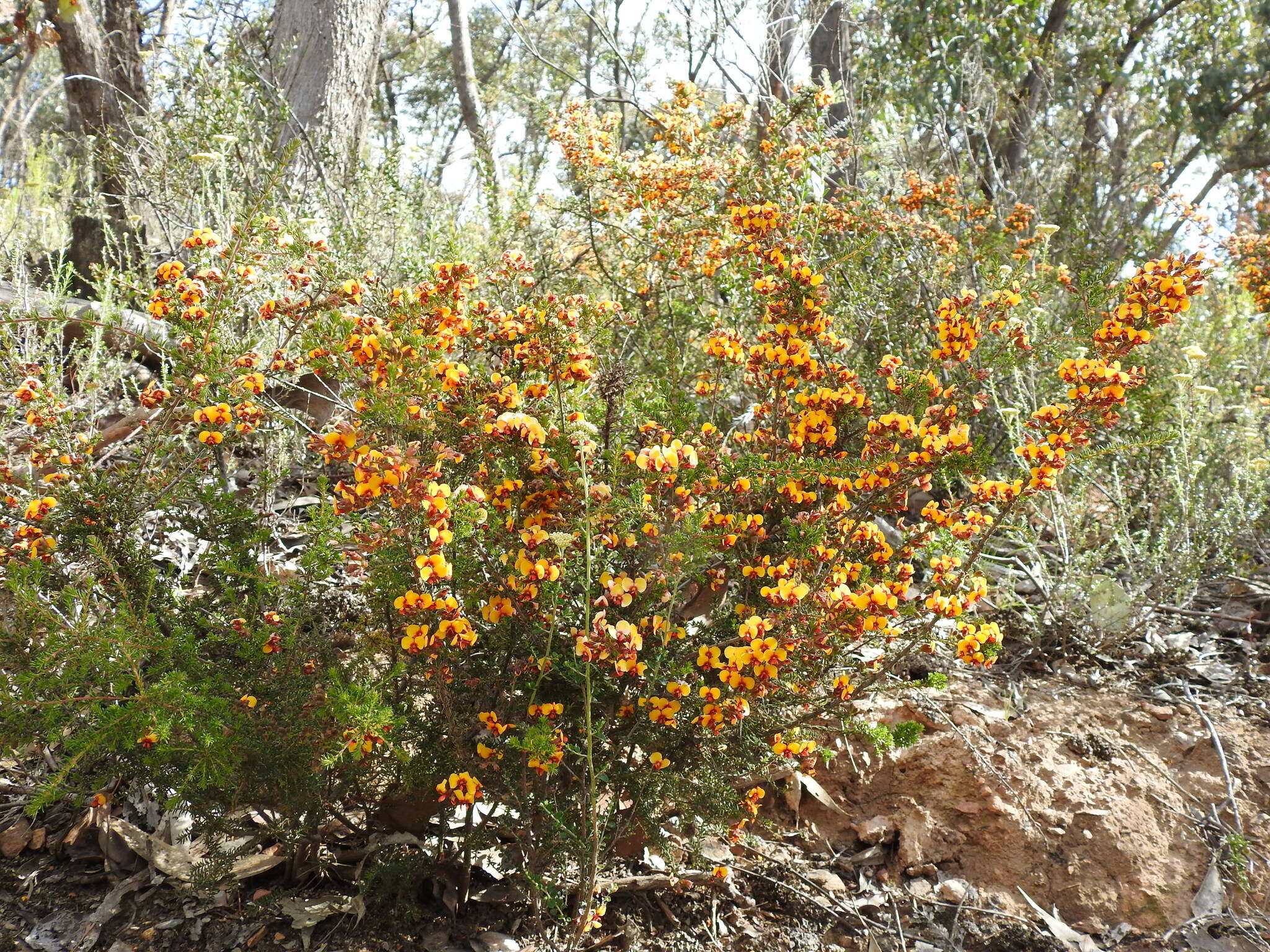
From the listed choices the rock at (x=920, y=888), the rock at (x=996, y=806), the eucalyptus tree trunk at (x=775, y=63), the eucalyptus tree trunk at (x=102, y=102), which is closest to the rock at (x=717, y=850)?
the rock at (x=920, y=888)

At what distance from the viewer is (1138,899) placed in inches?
84.5

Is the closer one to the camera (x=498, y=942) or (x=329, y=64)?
(x=498, y=942)

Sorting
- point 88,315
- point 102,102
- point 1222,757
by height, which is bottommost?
point 1222,757

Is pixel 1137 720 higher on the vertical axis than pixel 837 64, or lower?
lower

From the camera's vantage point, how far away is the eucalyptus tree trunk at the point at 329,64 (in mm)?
4945

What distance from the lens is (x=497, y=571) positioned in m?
1.77

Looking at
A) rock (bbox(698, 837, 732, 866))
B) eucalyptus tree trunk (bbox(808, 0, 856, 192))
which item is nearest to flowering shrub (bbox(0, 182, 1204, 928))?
rock (bbox(698, 837, 732, 866))

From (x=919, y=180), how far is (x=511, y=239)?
188 cm

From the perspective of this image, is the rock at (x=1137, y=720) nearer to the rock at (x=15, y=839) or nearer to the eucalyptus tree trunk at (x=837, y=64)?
the eucalyptus tree trunk at (x=837, y=64)

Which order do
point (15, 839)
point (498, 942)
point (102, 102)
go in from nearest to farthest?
point (498, 942), point (15, 839), point (102, 102)

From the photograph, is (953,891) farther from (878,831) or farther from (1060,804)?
(1060,804)

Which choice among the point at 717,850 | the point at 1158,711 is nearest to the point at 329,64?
the point at 717,850

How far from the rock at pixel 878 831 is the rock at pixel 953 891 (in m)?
0.17

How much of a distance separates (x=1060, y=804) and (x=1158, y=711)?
0.54 meters
